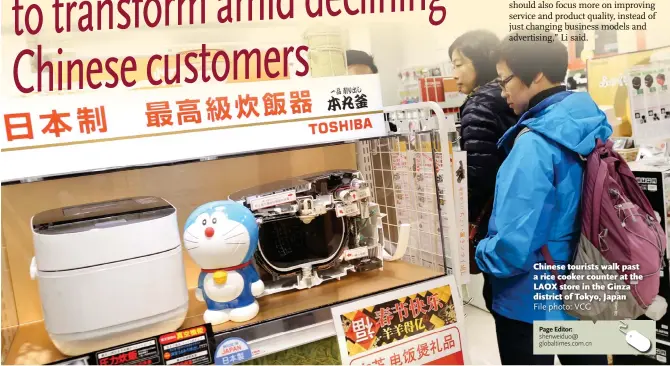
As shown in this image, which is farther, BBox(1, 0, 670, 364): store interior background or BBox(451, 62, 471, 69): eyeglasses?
BBox(451, 62, 471, 69): eyeglasses

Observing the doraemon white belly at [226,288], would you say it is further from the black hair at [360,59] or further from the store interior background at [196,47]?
the black hair at [360,59]

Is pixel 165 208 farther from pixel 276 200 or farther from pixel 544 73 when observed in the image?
pixel 544 73

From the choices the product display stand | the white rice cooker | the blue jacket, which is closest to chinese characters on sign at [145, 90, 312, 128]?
the product display stand

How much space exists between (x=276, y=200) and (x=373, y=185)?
1.37 feet

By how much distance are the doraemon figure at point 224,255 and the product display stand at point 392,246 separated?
36 mm

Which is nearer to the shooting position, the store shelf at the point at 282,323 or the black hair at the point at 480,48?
the store shelf at the point at 282,323

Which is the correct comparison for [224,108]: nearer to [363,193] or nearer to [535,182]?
Answer: [363,193]

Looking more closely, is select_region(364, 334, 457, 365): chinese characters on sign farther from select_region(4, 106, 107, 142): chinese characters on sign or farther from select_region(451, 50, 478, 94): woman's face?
select_region(451, 50, 478, 94): woman's face

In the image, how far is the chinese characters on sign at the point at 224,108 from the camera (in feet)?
3.67

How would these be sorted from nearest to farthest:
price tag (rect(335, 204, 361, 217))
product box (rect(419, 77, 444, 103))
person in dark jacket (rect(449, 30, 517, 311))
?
price tag (rect(335, 204, 361, 217)) → person in dark jacket (rect(449, 30, 517, 311)) → product box (rect(419, 77, 444, 103))

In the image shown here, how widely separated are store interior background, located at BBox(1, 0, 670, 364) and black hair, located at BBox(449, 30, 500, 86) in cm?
3

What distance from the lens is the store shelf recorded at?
1.13m

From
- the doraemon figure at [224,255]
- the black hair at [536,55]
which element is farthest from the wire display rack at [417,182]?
the doraemon figure at [224,255]

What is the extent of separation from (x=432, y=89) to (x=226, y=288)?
188cm
